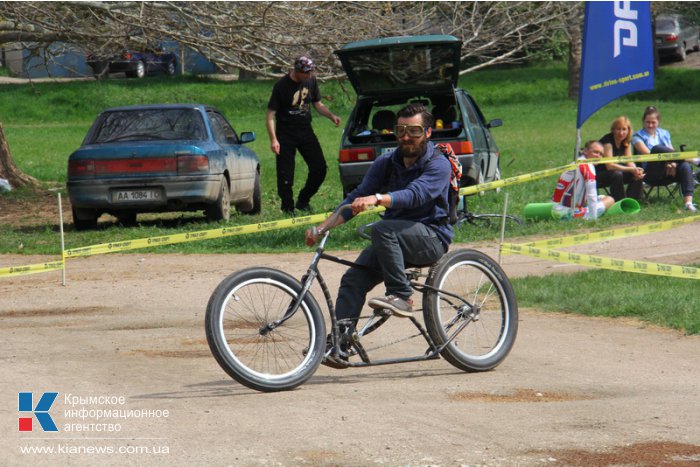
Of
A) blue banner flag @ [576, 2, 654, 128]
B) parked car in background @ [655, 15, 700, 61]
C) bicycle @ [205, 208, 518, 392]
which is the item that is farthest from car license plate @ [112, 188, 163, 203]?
parked car in background @ [655, 15, 700, 61]

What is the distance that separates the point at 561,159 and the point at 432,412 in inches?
777

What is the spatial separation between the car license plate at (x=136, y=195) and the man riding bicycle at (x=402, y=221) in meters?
8.09

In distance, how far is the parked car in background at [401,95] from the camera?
47.2ft

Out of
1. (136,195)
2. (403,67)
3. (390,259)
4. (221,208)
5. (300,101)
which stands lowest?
(221,208)

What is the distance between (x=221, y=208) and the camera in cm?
1548

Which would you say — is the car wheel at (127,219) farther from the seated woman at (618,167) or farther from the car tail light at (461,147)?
the seated woman at (618,167)

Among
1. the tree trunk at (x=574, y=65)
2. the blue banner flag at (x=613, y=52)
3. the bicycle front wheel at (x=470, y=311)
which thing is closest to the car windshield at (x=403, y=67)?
the blue banner flag at (x=613, y=52)

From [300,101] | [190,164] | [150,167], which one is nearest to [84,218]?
[150,167]

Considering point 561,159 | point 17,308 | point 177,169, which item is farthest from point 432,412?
point 561,159

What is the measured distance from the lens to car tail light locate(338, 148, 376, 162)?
14719mm

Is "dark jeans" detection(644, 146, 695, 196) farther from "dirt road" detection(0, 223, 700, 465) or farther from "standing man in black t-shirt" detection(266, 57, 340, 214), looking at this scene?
"dirt road" detection(0, 223, 700, 465)

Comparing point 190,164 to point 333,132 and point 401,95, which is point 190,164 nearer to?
point 401,95

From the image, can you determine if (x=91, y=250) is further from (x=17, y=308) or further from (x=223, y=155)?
(x=223, y=155)

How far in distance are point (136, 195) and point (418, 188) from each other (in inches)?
341
